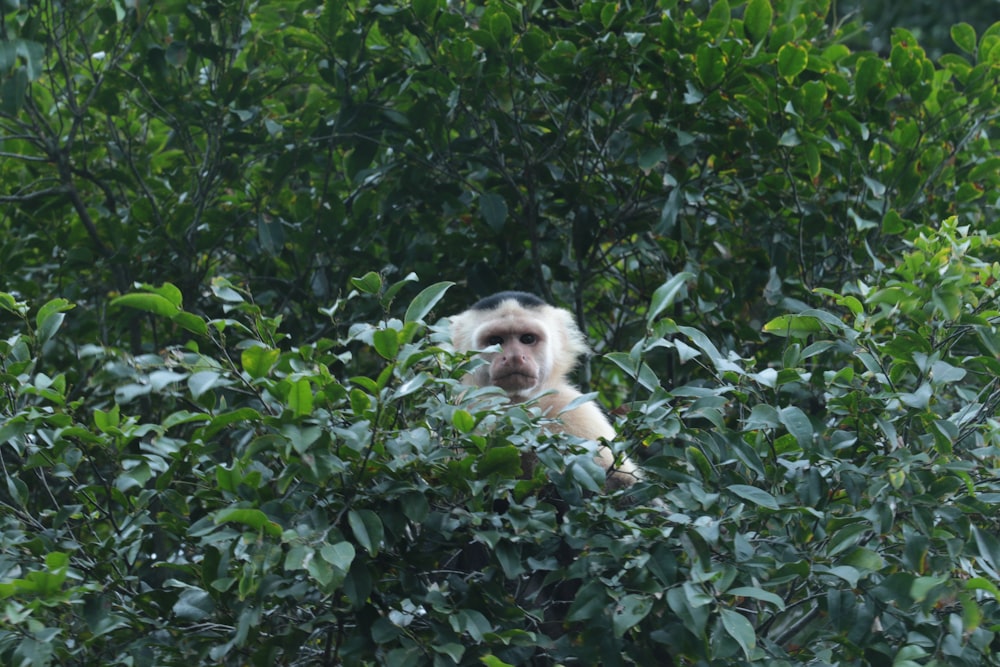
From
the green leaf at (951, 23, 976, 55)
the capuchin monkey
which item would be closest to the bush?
the capuchin monkey

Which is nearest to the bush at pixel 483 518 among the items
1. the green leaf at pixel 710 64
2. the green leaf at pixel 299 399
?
the green leaf at pixel 299 399

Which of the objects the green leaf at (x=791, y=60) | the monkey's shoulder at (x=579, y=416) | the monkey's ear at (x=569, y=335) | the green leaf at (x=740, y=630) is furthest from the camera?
the monkey's ear at (x=569, y=335)

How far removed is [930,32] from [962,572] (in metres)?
9.87

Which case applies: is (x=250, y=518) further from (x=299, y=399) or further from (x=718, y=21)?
(x=718, y=21)

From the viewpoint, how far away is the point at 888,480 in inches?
104

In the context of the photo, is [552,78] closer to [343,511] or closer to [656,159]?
[656,159]

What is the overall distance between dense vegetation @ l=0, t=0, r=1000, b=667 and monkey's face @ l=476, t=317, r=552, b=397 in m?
0.45

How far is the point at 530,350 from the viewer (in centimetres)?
462

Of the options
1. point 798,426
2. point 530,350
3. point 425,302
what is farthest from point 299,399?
point 530,350

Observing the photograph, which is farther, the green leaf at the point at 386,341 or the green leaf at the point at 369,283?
the green leaf at the point at 369,283

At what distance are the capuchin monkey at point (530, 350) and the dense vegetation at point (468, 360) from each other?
0.91 feet

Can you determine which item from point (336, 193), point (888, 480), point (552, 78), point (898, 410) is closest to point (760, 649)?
point (888, 480)

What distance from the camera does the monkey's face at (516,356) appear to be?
14.0 ft

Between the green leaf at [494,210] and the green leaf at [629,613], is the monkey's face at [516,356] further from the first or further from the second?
the green leaf at [629,613]
